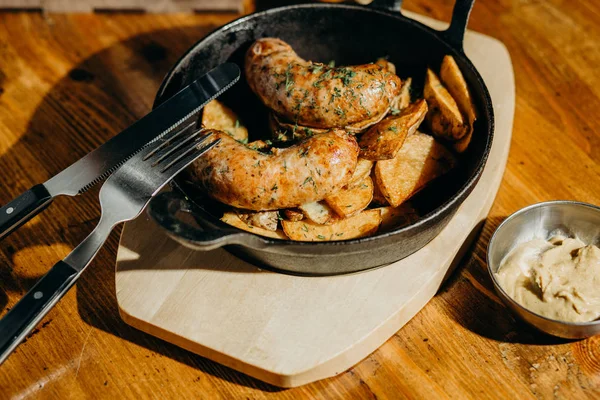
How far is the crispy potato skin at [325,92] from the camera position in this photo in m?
1.73

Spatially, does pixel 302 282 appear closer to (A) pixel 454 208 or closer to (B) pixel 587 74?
(A) pixel 454 208

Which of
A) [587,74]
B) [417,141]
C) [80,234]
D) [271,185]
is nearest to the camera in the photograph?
[271,185]

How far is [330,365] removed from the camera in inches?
62.5

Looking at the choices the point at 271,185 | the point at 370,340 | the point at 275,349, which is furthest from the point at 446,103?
the point at 275,349

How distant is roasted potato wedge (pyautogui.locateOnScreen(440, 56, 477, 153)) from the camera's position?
6.05 ft

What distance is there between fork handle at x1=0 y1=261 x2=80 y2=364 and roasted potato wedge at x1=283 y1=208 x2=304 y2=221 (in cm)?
59

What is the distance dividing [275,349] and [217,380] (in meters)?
0.21

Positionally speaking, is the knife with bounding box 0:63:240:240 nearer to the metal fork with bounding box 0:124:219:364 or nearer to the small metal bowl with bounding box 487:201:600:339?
the metal fork with bounding box 0:124:219:364

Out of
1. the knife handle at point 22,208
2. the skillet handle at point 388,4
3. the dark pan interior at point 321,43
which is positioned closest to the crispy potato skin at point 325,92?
the dark pan interior at point 321,43

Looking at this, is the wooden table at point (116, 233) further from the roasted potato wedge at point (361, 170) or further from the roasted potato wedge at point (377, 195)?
the roasted potato wedge at point (361, 170)

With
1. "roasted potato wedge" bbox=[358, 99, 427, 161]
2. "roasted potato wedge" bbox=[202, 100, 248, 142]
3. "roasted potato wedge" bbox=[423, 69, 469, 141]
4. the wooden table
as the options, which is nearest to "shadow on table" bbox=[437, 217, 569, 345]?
the wooden table

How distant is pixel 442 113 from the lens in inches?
73.4

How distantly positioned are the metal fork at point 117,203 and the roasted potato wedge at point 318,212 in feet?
1.06

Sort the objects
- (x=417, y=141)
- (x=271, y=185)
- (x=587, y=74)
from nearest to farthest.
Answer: (x=271, y=185) → (x=417, y=141) → (x=587, y=74)
